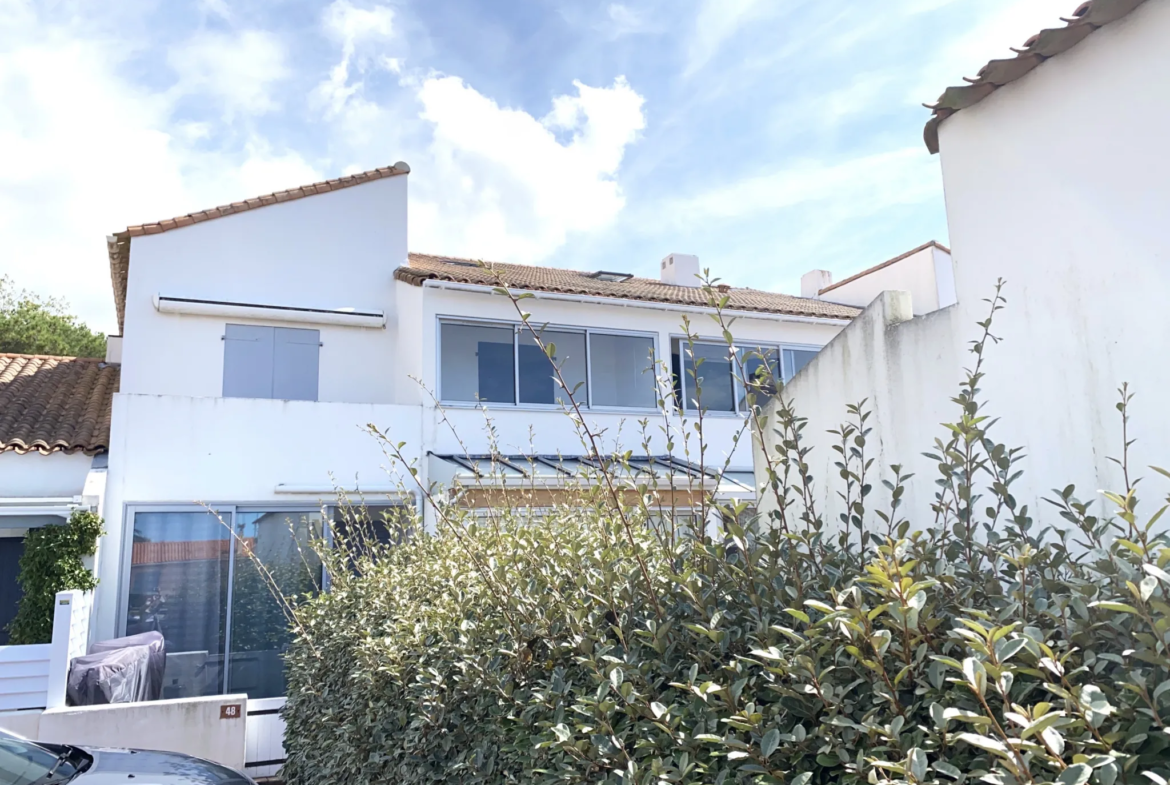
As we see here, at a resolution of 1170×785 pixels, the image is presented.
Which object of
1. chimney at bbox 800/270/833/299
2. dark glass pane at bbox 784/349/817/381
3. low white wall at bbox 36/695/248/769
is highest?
chimney at bbox 800/270/833/299

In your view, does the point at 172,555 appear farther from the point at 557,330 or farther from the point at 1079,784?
the point at 1079,784

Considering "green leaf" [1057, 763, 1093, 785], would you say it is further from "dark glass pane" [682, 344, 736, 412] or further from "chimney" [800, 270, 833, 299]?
"chimney" [800, 270, 833, 299]

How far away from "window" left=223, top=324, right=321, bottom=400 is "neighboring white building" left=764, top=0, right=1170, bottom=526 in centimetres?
1289

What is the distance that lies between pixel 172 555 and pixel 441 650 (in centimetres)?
989

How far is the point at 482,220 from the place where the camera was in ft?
61.7

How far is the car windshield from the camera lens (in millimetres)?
6367

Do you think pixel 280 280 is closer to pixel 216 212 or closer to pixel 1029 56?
pixel 216 212

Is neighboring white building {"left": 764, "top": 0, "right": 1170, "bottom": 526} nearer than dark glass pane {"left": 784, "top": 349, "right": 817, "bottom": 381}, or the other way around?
neighboring white building {"left": 764, "top": 0, "right": 1170, "bottom": 526}

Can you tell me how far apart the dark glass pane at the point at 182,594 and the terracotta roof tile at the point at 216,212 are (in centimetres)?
573

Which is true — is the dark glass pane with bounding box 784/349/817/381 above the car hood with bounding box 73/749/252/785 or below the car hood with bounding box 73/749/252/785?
above

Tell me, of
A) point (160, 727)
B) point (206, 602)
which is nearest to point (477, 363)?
point (206, 602)

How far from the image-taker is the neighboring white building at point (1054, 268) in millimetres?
4305

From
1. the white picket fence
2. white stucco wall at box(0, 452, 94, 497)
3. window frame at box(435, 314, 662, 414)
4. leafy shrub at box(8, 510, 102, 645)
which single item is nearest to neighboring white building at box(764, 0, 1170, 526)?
window frame at box(435, 314, 662, 414)

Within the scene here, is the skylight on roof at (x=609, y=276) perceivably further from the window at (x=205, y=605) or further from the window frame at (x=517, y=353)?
the window at (x=205, y=605)
